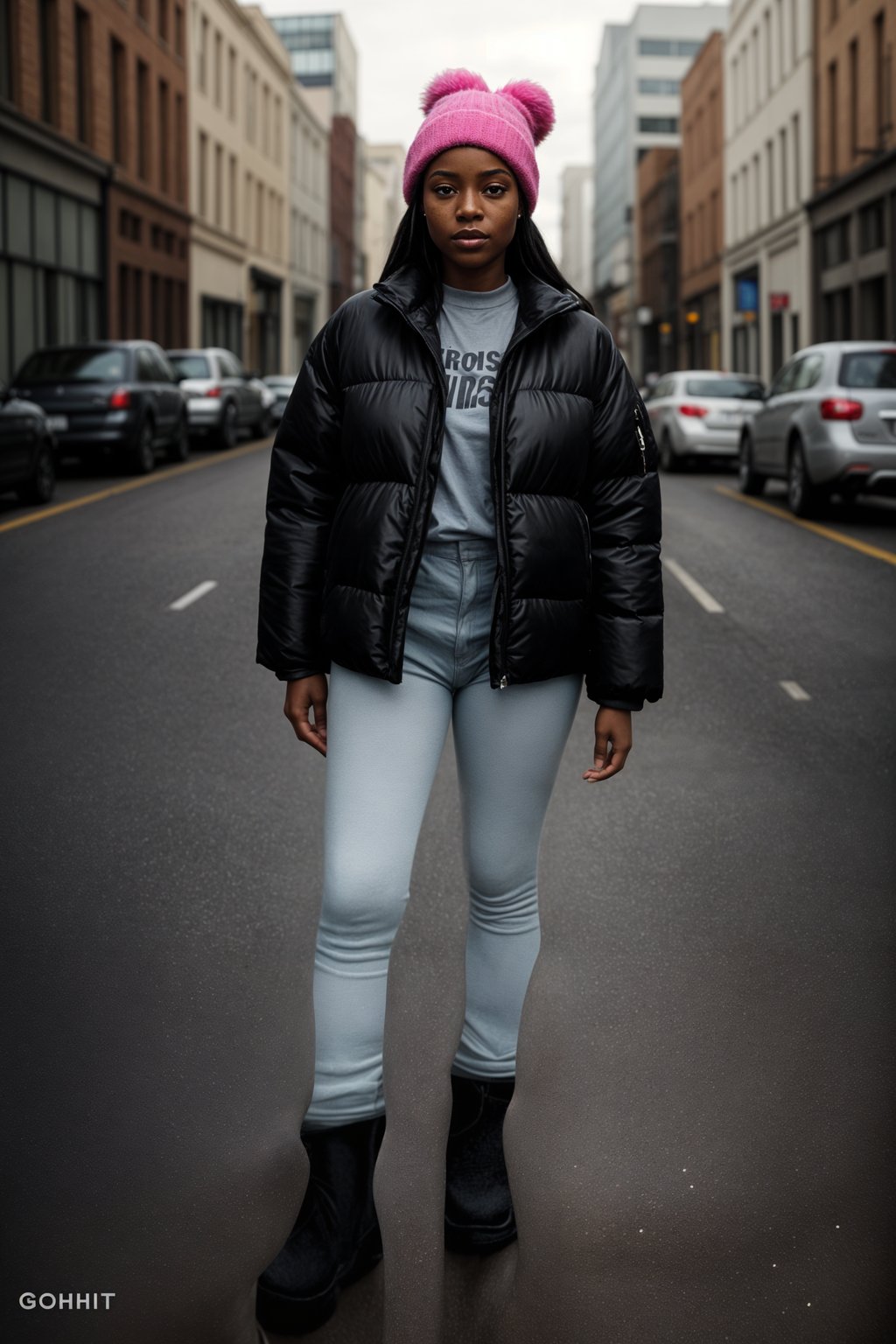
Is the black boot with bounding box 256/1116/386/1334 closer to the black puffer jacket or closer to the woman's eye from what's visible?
the black puffer jacket

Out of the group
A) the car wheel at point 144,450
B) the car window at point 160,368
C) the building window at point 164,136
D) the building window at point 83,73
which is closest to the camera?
the car wheel at point 144,450

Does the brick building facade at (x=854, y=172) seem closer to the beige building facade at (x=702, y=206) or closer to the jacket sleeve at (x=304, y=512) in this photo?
the beige building facade at (x=702, y=206)

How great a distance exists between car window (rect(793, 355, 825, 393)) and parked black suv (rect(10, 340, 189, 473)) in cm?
860

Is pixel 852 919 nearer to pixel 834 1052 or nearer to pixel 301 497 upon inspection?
pixel 834 1052

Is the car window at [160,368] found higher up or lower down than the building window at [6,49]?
lower down

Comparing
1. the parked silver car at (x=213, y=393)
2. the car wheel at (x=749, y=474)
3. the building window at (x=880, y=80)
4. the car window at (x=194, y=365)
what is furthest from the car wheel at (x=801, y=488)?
the building window at (x=880, y=80)

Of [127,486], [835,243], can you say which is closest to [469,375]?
[127,486]

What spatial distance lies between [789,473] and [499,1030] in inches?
568

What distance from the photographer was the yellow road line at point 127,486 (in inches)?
607

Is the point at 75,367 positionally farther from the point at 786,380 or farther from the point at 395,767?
the point at 395,767

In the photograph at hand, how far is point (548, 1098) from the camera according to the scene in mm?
3342

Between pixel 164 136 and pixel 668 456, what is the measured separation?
25476 mm

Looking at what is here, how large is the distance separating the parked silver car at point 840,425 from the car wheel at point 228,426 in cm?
1330

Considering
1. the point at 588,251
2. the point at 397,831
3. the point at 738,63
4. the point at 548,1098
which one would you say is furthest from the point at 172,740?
the point at 588,251
